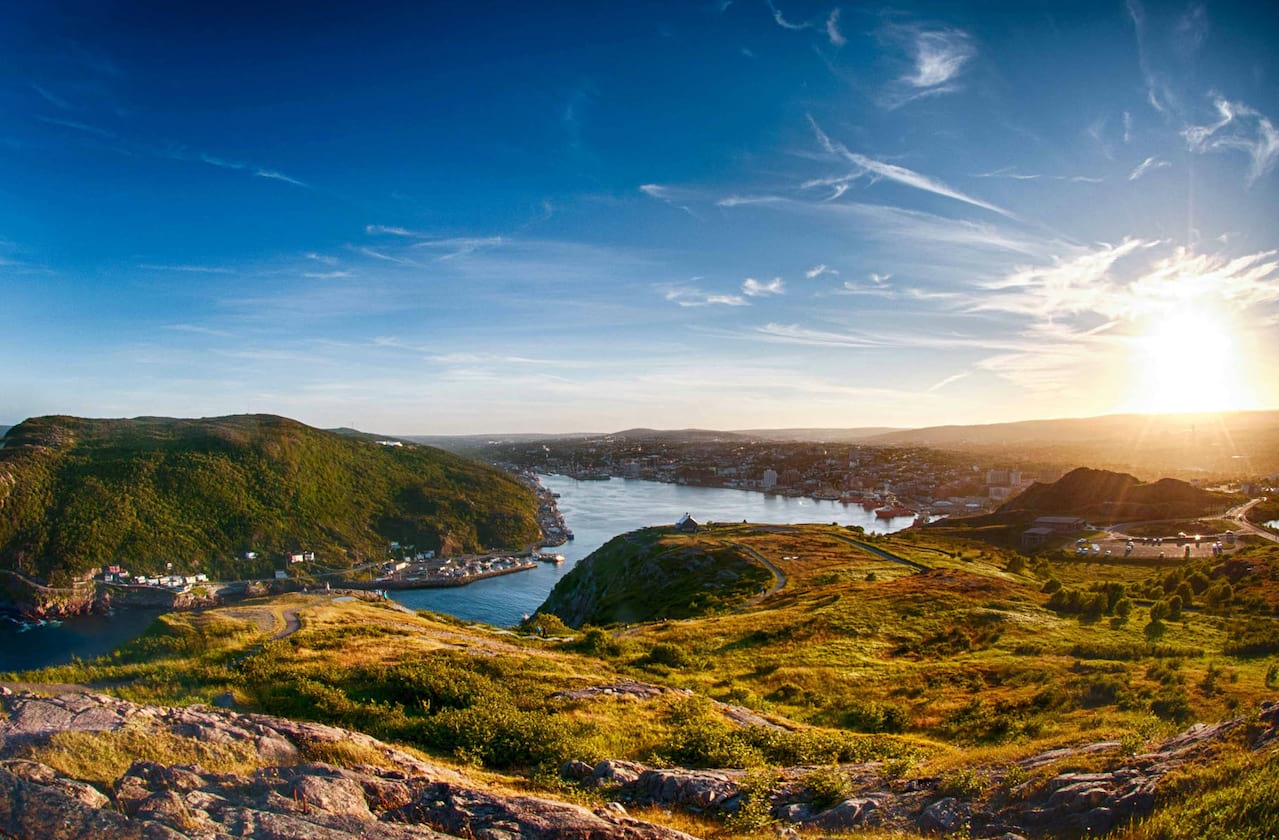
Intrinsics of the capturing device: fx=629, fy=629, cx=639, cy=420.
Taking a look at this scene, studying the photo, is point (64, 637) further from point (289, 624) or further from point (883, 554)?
point (883, 554)

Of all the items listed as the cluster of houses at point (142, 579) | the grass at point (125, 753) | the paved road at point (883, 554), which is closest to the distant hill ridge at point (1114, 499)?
the paved road at point (883, 554)

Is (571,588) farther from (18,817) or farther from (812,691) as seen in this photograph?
(18,817)

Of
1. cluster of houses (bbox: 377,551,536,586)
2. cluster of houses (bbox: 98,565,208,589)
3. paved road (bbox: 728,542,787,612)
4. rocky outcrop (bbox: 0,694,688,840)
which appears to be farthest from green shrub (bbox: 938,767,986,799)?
cluster of houses (bbox: 98,565,208,589)

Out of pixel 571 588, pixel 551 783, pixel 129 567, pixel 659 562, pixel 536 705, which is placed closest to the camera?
pixel 551 783

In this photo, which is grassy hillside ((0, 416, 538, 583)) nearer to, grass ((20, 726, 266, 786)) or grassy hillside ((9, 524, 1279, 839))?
grassy hillside ((9, 524, 1279, 839))

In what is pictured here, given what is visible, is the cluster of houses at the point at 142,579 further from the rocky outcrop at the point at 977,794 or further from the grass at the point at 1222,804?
the grass at the point at 1222,804

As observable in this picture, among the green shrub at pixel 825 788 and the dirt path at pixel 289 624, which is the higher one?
the green shrub at pixel 825 788

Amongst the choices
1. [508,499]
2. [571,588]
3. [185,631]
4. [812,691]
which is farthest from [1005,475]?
[185,631]
